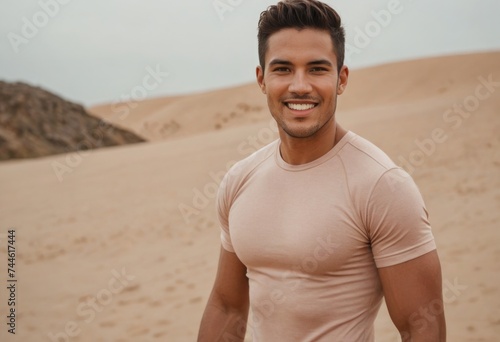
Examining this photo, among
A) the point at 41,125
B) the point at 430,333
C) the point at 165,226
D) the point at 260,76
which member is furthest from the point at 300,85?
the point at 41,125

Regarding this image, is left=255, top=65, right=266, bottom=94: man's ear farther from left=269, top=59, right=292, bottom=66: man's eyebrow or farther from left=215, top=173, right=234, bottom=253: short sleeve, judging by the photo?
left=215, top=173, right=234, bottom=253: short sleeve

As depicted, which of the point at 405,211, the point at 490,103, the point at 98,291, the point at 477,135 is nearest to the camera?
the point at 405,211

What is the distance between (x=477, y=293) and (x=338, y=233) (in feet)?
11.9

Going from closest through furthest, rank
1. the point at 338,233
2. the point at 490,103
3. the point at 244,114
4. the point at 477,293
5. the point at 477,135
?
the point at 338,233 → the point at 477,293 → the point at 477,135 → the point at 490,103 → the point at 244,114

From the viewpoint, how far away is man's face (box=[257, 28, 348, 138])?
67.7 inches

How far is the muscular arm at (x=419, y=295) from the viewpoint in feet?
4.91

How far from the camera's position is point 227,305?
2018 mm

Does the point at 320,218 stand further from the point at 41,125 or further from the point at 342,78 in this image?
the point at 41,125

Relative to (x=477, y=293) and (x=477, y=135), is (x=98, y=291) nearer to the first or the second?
(x=477, y=293)

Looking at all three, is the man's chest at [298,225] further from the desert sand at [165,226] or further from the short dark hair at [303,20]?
the desert sand at [165,226]

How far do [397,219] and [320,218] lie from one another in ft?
0.81

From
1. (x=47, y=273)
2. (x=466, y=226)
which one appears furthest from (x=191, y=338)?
(x=466, y=226)

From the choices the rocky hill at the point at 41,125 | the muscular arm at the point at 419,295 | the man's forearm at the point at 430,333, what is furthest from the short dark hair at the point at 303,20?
the rocky hill at the point at 41,125

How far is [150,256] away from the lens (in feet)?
23.9
